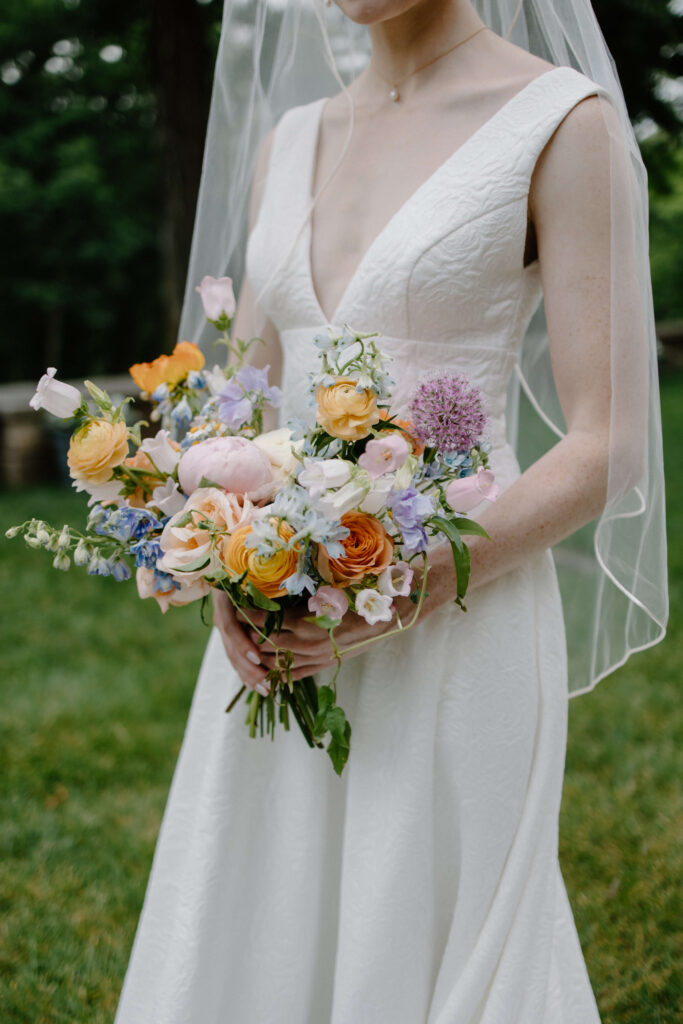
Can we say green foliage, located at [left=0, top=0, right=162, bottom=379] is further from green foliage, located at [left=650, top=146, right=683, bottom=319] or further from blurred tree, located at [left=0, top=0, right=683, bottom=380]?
green foliage, located at [left=650, top=146, right=683, bottom=319]

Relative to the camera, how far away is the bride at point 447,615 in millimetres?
1610

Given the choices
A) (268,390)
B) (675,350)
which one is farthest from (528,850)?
(675,350)

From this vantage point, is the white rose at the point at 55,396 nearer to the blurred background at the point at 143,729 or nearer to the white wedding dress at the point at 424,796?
the white wedding dress at the point at 424,796

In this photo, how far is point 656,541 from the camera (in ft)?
5.85

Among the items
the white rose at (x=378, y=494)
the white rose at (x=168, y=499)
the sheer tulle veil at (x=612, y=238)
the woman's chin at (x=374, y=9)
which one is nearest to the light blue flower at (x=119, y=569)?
the white rose at (x=168, y=499)

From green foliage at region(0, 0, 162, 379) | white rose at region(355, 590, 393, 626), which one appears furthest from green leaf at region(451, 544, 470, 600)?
green foliage at region(0, 0, 162, 379)

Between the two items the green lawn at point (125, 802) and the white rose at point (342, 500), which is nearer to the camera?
the white rose at point (342, 500)

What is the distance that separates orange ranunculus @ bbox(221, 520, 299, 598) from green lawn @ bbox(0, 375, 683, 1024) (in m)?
1.74

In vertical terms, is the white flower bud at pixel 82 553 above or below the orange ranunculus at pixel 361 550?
below

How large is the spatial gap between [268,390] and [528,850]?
95 cm

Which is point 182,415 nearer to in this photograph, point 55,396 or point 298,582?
point 55,396

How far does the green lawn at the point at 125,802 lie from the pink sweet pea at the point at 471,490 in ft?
5.92

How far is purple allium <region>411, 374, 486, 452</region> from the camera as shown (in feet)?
4.48

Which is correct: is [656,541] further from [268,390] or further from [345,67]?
[345,67]
